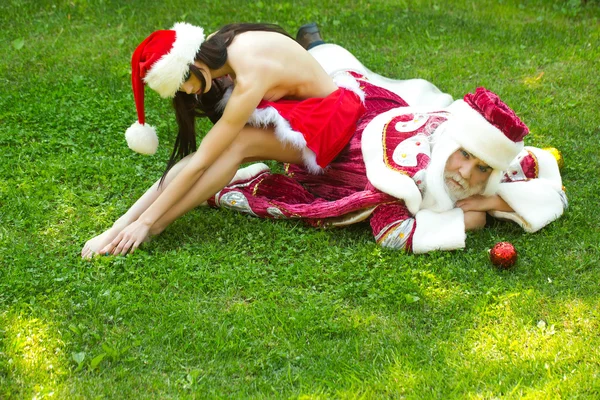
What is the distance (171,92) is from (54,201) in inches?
43.2

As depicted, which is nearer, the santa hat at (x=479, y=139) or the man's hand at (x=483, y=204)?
the santa hat at (x=479, y=139)

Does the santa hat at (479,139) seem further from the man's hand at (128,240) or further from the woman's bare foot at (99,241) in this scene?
the woman's bare foot at (99,241)

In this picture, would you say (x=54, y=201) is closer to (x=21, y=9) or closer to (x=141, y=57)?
(x=141, y=57)

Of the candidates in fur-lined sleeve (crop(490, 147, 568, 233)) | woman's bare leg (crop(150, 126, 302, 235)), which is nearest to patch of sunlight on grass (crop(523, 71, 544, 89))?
fur-lined sleeve (crop(490, 147, 568, 233))

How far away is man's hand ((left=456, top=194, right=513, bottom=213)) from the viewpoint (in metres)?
3.96

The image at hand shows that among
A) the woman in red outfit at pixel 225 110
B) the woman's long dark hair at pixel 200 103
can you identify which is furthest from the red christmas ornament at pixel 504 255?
the woman's long dark hair at pixel 200 103

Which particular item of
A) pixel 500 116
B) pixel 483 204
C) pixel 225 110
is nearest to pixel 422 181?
pixel 483 204

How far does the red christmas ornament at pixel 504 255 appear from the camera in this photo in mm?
3635

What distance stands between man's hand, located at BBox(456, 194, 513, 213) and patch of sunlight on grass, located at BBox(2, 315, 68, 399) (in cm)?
201

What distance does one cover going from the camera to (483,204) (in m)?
3.98

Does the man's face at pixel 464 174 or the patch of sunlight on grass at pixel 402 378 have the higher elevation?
the man's face at pixel 464 174

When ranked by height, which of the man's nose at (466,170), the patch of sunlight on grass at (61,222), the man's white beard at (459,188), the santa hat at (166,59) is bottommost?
the patch of sunlight on grass at (61,222)

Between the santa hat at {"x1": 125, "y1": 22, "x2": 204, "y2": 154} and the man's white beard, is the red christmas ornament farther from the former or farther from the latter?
the santa hat at {"x1": 125, "y1": 22, "x2": 204, "y2": 154}

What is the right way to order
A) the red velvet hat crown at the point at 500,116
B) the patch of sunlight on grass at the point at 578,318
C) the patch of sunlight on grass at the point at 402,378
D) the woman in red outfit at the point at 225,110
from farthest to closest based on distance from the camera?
the woman in red outfit at the point at 225,110
the red velvet hat crown at the point at 500,116
the patch of sunlight on grass at the point at 578,318
the patch of sunlight on grass at the point at 402,378
